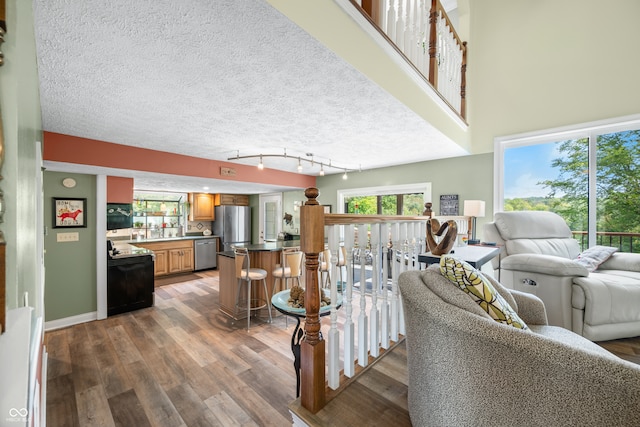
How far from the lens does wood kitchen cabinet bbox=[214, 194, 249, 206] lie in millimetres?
7062

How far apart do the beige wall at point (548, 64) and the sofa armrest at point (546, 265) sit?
206 centimetres

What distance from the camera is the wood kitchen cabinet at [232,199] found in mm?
7062

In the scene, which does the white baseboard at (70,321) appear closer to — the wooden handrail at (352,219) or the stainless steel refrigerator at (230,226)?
the stainless steel refrigerator at (230,226)

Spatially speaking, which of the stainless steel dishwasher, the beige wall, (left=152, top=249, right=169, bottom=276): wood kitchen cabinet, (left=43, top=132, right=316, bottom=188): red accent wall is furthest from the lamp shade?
(left=152, top=249, right=169, bottom=276): wood kitchen cabinet

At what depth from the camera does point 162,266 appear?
18.7 feet

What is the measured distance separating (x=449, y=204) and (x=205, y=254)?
5.59 metres

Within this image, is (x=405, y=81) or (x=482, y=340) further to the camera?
(x=405, y=81)

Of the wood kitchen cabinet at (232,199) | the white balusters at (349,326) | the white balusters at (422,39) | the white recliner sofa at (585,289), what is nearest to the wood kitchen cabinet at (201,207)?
the wood kitchen cabinet at (232,199)

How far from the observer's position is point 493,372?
771mm

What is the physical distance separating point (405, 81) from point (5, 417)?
103 inches

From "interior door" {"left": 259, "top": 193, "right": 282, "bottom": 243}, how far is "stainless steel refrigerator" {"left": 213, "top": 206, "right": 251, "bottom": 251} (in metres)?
0.49

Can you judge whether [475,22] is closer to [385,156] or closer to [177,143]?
[385,156]

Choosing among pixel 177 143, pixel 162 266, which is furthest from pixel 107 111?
pixel 162 266

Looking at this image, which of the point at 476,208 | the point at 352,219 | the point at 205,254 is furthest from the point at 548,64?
the point at 205,254
